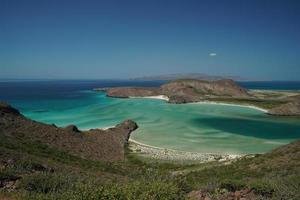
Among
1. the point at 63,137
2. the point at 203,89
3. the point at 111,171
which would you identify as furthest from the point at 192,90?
the point at 111,171

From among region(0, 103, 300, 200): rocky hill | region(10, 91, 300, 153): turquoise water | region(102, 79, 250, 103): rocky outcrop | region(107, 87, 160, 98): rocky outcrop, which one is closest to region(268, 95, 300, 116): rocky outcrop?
region(10, 91, 300, 153): turquoise water

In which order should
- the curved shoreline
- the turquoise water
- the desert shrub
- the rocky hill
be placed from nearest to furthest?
1. the rocky hill
2. the desert shrub
3. the curved shoreline
4. the turquoise water

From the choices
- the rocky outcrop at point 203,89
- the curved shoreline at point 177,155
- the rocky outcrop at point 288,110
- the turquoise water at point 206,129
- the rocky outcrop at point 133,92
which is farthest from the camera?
the rocky outcrop at point 133,92

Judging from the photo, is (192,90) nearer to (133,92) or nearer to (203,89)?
(203,89)

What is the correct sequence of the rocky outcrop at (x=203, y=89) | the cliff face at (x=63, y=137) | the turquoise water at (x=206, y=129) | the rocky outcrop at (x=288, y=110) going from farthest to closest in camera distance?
the rocky outcrop at (x=203, y=89), the rocky outcrop at (x=288, y=110), the turquoise water at (x=206, y=129), the cliff face at (x=63, y=137)

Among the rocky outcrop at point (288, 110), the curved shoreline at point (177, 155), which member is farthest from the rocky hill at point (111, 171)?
the rocky outcrop at point (288, 110)

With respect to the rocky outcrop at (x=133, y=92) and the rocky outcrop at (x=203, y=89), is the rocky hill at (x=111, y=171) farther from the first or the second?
the rocky outcrop at (x=133, y=92)

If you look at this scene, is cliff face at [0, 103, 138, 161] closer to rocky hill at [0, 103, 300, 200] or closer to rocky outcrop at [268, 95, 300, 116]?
rocky hill at [0, 103, 300, 200]

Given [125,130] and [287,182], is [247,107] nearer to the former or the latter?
[125,130]

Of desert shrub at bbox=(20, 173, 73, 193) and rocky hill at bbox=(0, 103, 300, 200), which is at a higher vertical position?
desert shrub at bbox=(20, 173, 73, 193)

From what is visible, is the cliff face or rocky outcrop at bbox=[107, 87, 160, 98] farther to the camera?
rocky outcrop at bbox=[107, 87, 160, 98]
